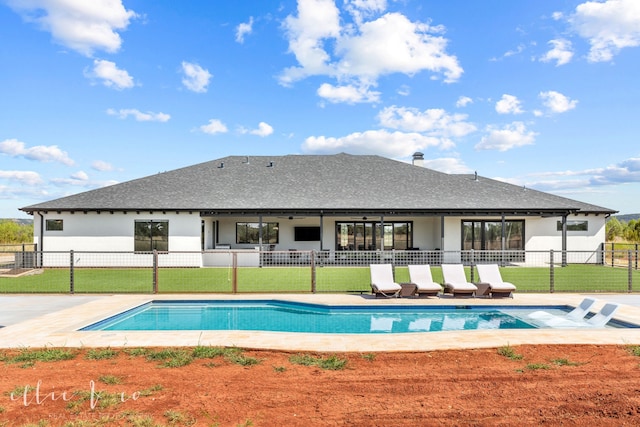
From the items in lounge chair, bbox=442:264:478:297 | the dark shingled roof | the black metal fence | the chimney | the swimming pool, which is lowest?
the swimming pool

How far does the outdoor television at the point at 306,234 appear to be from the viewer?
2459cm

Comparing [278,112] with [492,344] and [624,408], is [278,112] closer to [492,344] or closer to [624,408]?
[492,344]

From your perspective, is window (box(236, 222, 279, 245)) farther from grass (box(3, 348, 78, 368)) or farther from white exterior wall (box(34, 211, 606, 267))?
grass (box(3, 348, 78, 368))

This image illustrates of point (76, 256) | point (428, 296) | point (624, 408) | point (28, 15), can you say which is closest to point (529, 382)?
point (624, 408)

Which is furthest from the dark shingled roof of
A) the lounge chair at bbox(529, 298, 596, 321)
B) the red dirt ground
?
the red dirt ground

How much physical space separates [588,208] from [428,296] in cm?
1770

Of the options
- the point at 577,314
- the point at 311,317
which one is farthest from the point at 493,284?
the point at 311,317

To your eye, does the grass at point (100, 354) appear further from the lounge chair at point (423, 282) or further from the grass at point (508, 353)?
the lounge chair at point (423, 282)

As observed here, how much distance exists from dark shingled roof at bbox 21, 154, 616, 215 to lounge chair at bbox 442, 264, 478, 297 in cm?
884

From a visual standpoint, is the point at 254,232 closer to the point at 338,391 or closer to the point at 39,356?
the point at 39,356

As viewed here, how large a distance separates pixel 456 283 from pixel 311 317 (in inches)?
202

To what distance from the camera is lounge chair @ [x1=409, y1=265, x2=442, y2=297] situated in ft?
38.8

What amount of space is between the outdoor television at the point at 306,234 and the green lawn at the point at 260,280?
4.29m

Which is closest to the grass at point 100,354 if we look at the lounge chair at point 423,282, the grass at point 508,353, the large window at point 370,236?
the grass at point 508,353
